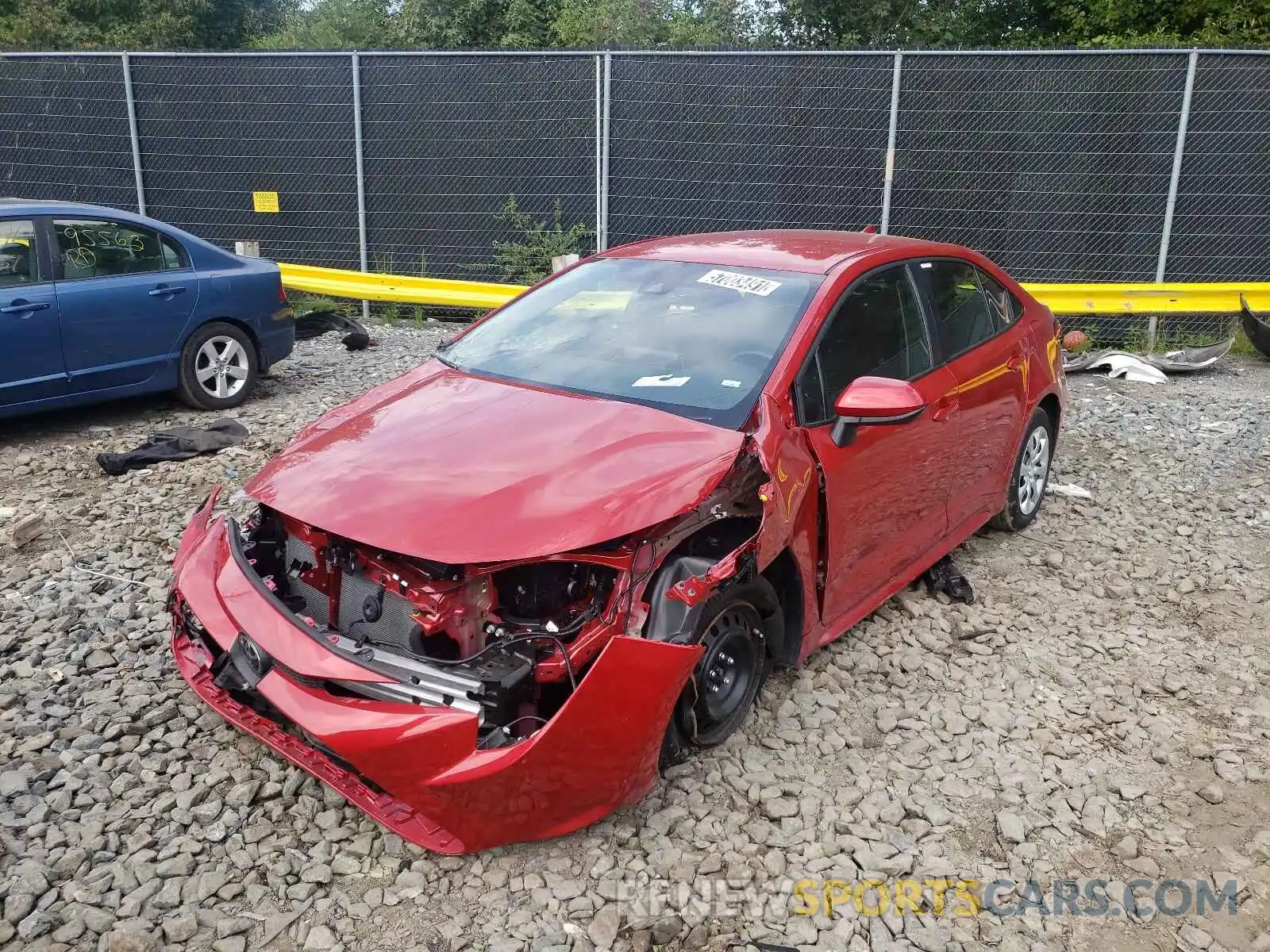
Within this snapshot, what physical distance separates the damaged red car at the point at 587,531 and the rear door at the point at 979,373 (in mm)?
36

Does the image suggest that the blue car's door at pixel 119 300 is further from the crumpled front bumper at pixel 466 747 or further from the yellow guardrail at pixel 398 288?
the crumpled front bumper at pixel 466 747

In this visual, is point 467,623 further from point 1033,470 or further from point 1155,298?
point 1155,298

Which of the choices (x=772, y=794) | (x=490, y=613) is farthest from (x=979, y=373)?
(x=490, y=613)

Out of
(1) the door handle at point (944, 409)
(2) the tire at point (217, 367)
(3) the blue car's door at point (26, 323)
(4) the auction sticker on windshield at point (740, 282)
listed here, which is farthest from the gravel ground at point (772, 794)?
(2) the tire at point (217, 367)

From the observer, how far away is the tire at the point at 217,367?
7332 mm

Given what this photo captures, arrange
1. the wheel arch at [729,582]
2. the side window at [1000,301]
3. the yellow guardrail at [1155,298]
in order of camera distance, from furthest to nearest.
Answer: the yellow guardrail at [1155,298]
the side window at [1000,301]
the wheel arch at [729,582]

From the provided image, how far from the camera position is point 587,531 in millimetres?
2928

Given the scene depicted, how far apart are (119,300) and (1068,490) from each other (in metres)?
6.24

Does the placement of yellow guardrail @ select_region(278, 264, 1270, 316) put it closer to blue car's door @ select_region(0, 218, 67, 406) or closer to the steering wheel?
blue car's door @ select_region(0, 218, 67, 406)

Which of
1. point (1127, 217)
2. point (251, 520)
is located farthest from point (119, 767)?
point (1127, 217)

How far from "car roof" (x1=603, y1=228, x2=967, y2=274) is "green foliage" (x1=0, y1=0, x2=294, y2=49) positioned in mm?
19763

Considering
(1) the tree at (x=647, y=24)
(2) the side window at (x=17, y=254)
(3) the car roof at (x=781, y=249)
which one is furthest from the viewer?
(1) the tree at (x=647, y=24)

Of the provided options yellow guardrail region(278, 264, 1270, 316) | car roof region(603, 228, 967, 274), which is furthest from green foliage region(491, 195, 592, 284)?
car roof region(603, 228, 967, 274)

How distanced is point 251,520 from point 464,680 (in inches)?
52.8
